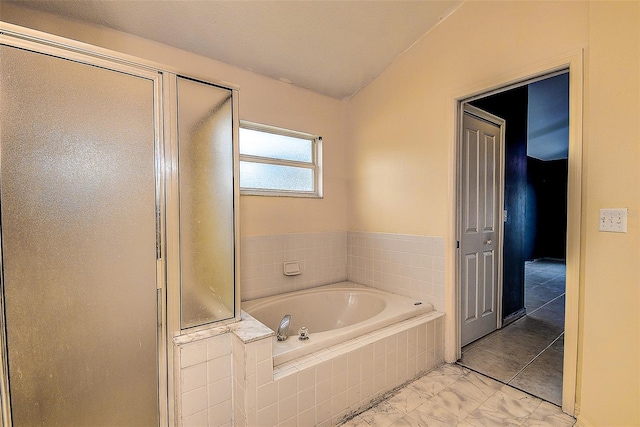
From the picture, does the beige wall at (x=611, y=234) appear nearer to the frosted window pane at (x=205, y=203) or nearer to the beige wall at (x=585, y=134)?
the beige wall at (x=585, y=134)

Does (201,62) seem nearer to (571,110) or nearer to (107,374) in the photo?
(107,374)

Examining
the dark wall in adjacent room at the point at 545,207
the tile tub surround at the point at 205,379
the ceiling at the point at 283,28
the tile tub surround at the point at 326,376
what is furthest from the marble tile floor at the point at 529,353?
A: the dark wall in adjacent room at the point at 545,207

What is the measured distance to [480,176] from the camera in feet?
8.64

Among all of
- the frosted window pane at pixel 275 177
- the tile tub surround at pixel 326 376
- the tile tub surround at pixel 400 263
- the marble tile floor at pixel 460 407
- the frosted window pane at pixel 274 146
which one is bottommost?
the marble tile floor at pixel 460 407

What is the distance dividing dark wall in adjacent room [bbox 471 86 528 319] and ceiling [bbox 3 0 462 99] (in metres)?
1.33

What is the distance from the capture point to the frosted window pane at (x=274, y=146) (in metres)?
2.54

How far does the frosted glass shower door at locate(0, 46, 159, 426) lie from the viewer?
3.74 ft

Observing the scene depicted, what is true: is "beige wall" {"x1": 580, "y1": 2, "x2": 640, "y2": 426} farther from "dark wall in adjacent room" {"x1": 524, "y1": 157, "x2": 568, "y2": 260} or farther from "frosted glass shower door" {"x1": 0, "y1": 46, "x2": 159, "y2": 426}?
"dark wall in adjacent room" {"x1": 524, "y1": 157, "x2": 568, "y2": 260}

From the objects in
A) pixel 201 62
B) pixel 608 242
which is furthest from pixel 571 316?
pixel 201 62

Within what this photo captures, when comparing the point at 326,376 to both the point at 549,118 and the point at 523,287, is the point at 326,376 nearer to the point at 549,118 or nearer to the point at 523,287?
the point at 523,287

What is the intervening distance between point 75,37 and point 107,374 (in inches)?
77.3

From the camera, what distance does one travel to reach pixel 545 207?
715cm

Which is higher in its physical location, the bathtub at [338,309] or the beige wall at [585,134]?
the beige wall at [585,134]

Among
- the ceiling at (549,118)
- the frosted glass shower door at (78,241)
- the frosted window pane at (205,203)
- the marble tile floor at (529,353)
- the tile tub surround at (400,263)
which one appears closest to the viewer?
the frosted glass shower door at (78,241)
